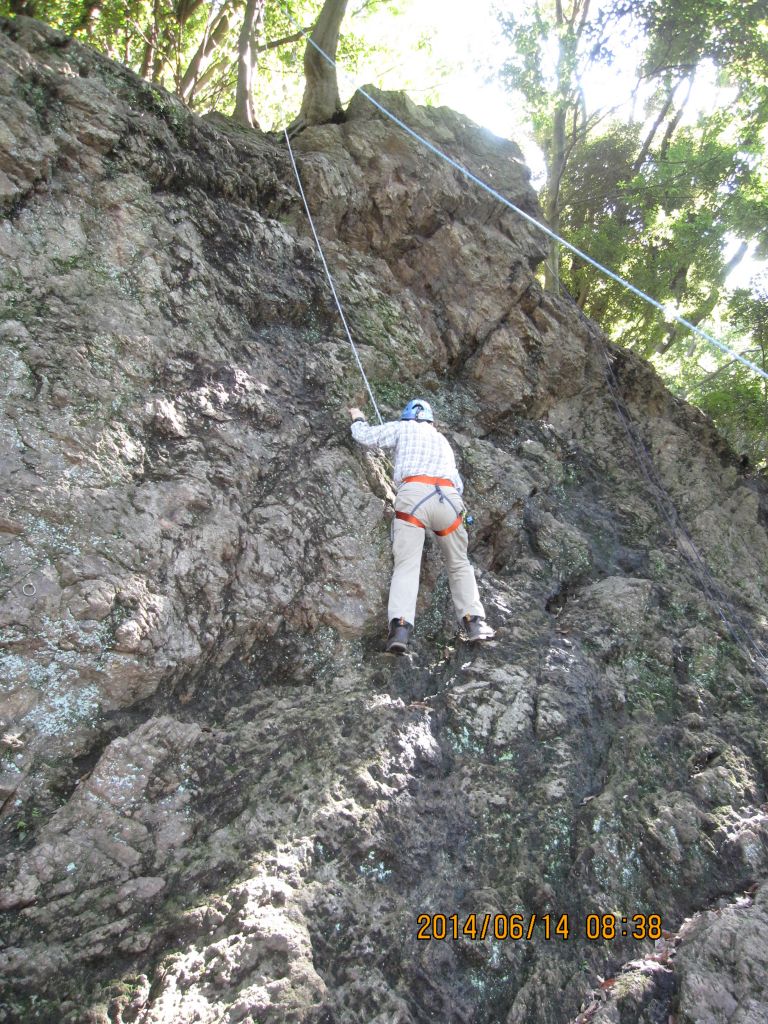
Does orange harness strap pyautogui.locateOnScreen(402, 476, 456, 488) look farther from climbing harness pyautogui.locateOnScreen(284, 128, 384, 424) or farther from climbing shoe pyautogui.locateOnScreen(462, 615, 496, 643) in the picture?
climbing harness pyautogui.locateOnScreen(284, 128, 384, 424)

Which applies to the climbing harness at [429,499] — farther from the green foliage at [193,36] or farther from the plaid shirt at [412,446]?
the green foliage at [193,36]

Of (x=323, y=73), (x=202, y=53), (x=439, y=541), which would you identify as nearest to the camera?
(x=439, y=541)

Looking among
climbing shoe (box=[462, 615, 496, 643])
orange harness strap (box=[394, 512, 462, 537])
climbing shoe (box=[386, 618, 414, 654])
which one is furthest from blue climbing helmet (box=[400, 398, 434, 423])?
climbing shoe (box=[386, 618, 414, 654])

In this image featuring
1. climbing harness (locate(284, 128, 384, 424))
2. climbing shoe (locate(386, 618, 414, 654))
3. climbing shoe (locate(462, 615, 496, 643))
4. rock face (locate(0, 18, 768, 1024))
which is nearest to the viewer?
rock face (locate(0, 18, 768, 1024))

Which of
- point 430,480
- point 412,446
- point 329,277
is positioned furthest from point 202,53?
point 430,480

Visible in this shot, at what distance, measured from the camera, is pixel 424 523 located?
490 cm

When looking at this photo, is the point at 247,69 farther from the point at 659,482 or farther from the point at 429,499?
the point at 659,482

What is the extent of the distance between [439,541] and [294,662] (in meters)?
1.50

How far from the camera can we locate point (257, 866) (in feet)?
10.3

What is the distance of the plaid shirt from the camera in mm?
5031

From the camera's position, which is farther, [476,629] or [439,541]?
[439,541]

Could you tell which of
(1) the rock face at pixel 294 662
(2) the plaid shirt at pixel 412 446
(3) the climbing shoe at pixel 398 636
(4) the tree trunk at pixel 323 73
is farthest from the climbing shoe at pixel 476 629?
(4) the tree trunk at pixel 323 73

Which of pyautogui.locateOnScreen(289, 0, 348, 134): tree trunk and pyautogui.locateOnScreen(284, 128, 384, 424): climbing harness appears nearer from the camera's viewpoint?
pyautogui.locateOnScreen(284, 128, 384, 424): climbing harness

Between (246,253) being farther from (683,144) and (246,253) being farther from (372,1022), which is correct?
(683,144)
